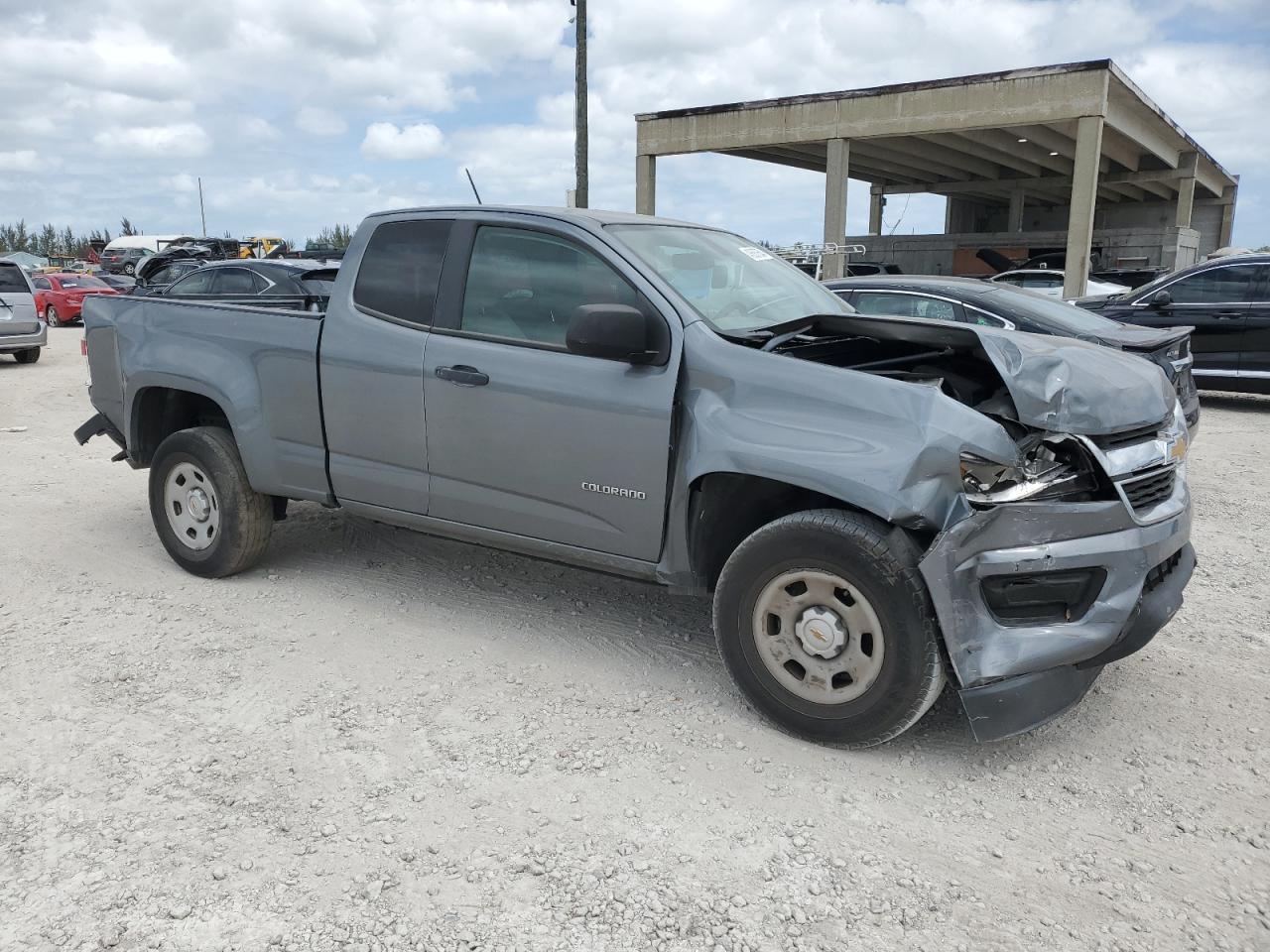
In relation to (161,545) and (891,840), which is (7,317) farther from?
(891,840)

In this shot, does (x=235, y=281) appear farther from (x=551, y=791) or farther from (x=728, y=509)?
(x=551, y=791)

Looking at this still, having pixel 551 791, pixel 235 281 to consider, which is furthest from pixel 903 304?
pixel 235 281

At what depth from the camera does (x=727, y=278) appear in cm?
441

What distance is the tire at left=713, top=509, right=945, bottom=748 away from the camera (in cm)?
326

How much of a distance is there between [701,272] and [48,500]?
5342mm

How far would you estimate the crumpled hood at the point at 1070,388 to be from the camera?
3373mm

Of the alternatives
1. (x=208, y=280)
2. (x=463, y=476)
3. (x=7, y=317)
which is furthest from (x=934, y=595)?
(x=7, y=317)

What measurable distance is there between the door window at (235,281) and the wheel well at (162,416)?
22.4 feet

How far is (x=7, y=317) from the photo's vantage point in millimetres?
15750

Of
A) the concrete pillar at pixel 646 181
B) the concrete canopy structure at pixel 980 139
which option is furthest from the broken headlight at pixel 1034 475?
the concrete pillar at pixel 646 181

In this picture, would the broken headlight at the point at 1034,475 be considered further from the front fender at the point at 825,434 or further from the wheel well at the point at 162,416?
the wheel well at the point at 162,416

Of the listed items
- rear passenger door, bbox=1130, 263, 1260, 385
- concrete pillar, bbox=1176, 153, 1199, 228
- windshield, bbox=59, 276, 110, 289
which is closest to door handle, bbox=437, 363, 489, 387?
rear passenger door, bbox=1130, 263, 1260, 385

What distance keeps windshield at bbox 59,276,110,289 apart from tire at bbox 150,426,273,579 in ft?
80.3

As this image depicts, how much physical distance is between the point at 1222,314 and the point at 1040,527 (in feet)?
31.5
